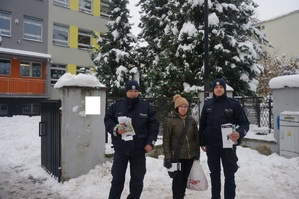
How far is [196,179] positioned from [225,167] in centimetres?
49

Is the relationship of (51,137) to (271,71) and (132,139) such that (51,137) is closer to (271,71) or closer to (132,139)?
(132,139)

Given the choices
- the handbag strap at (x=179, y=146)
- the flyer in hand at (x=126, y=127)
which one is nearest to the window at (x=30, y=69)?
the flyer in hand at (x=126, y=127)

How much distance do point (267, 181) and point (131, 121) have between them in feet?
11.1

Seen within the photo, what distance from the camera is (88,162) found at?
237 inches

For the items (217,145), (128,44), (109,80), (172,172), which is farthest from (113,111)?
(128,44)

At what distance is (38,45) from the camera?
23.7 metres

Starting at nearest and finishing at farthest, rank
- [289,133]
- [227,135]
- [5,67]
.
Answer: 1. [227,135]
2. [289,133]
3. [5,67]

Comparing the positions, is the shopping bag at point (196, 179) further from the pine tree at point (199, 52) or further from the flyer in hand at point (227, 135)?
the pine tree at point (199, 52)

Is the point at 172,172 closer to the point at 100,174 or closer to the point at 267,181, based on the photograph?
the point at 100,174

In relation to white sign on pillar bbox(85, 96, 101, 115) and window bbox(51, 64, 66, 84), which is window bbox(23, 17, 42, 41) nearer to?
window bbox(51, 64, 66, 84)

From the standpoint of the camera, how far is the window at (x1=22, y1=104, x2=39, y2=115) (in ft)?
73.9

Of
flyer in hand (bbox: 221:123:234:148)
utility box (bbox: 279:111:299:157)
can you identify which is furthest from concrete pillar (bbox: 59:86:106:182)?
utility box (bbox: 279:111:299:157)

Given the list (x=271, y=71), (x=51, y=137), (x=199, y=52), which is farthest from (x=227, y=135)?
(x=271, y=71)

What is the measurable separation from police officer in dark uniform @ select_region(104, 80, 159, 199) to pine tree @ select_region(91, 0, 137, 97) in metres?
11.5
